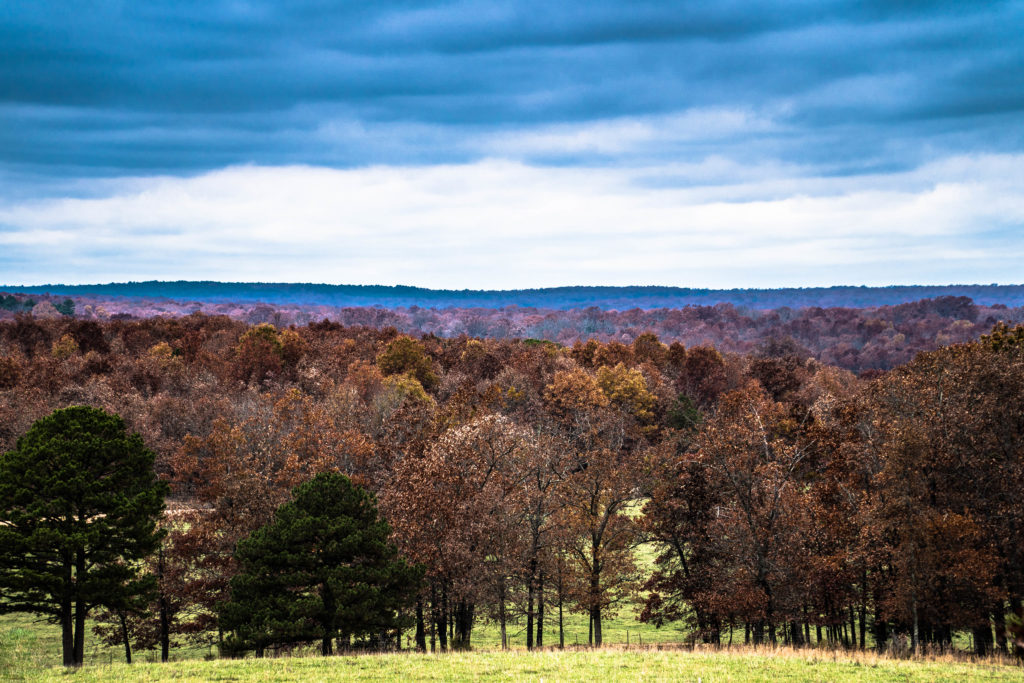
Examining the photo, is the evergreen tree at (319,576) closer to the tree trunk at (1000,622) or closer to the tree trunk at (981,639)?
the tree trunk at (981,639)

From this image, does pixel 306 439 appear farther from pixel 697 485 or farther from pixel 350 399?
pixel 697 485

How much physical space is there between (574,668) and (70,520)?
80.9ft

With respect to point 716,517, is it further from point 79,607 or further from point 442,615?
point 79,607

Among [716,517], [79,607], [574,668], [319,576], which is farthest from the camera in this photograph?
[716,517]

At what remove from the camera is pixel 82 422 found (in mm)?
40750

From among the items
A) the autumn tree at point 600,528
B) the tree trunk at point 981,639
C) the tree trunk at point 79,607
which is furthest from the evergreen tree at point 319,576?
the tree trunk at point 981,639

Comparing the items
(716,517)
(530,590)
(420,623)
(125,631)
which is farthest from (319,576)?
(716,517)

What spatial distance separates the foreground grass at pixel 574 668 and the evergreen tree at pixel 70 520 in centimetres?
720

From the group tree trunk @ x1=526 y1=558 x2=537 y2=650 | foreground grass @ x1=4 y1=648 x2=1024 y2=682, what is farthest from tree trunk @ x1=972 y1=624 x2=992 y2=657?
tree trunk @ x1=526 y1=558 x2=537 y2=650

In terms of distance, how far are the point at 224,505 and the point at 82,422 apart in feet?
40.5

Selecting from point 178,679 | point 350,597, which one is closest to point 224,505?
point 350,597

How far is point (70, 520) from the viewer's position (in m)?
39.6

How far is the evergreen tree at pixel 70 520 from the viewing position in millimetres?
38531

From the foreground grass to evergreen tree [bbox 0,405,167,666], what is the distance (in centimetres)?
720
